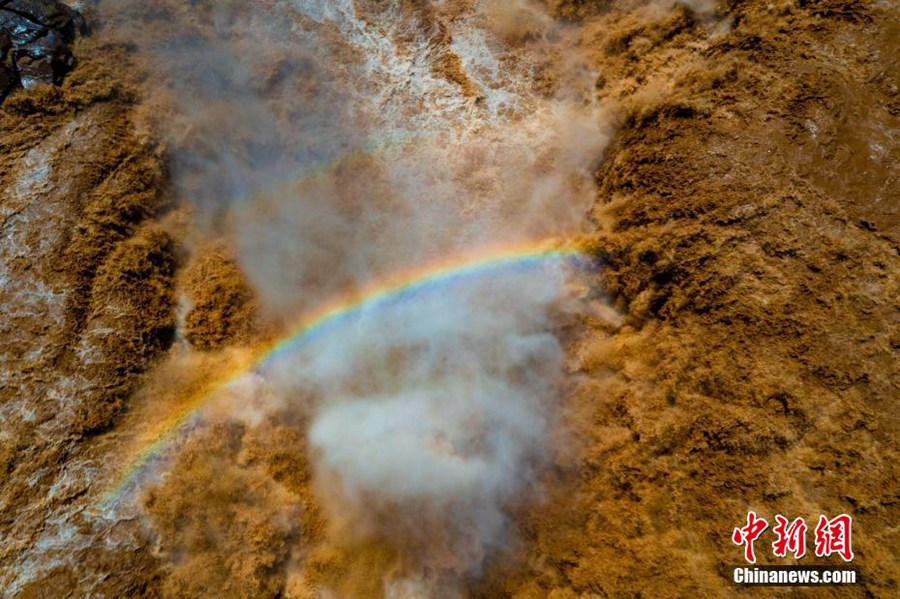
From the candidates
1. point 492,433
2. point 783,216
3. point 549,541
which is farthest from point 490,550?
point 783,216

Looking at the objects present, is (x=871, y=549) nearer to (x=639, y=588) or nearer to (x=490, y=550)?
(x=639, y=588)

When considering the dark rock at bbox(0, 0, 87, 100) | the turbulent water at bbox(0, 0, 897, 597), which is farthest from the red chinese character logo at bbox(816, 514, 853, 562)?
the dark rock at bbox(0, 0, 87, 100)

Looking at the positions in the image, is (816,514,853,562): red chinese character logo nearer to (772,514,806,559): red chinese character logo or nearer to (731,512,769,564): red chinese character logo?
(772,514,806,559): red chinese character logo

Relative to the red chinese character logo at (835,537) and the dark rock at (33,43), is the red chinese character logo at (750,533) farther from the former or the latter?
the dark rock at (33,43)

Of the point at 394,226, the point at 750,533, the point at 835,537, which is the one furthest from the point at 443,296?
the point at 835,537

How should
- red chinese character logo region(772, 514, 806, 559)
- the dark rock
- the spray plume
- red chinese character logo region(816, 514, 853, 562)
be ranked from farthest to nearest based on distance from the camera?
1. the dark rock
2. the spray plume
3. red chinese character logo region(772, 514, 806, 559)
4. red chinese character logo region(816, 514, 853, 562)
